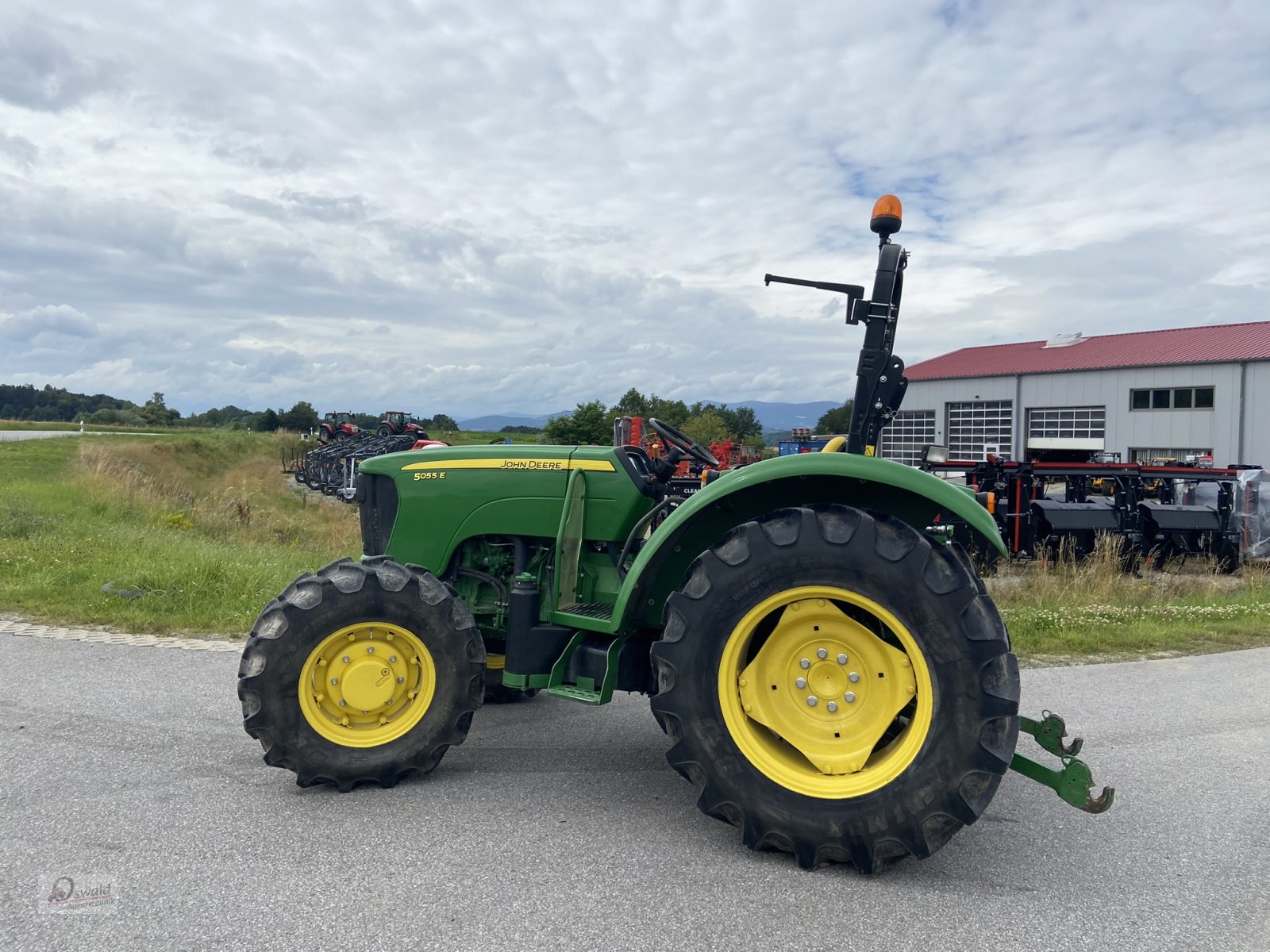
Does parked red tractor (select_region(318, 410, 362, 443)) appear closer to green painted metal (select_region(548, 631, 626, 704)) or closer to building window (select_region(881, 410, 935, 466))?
building window (select_region(881, 410, 935, 466))

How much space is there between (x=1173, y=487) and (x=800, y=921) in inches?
478

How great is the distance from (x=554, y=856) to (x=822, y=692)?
1061 mm

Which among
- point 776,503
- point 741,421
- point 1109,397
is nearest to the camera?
point 776,503

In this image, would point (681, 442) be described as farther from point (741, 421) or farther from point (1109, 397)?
point (741, 421)

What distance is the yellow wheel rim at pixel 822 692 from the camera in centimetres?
293

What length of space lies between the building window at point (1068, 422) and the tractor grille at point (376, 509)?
32311mm

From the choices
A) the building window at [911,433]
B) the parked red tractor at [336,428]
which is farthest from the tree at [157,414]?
the building window at [911,433]

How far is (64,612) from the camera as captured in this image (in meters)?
6.61

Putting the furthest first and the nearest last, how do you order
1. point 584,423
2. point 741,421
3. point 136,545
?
point 741,421 → point 584,423 → point 136,545

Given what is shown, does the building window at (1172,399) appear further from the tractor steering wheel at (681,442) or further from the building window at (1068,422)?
the tractor steering wheel at (681,442)

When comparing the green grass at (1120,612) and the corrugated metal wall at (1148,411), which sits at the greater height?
the corrugated metal wall at (1148,411)

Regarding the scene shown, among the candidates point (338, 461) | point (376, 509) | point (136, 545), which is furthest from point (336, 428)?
point (376, 509)

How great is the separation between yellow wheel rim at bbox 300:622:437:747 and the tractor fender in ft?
2.90

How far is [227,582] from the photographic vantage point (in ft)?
24.3
